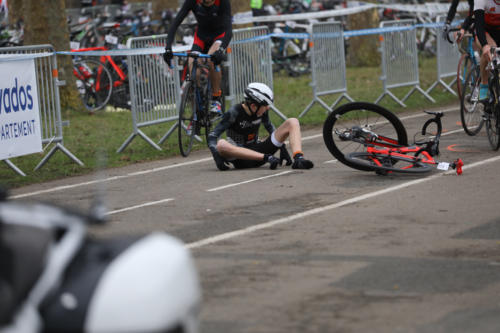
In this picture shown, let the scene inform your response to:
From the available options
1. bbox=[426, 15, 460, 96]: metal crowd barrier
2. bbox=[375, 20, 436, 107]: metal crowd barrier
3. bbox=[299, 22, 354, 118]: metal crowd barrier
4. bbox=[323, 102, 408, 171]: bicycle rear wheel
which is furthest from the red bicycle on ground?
bbox=[426, 15, 460, 96]: metal crowd barrier

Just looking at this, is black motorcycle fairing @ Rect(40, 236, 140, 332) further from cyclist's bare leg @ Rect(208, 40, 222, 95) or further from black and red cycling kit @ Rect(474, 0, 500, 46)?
cyclist's bare leg @ Rect(208, 40, 222, 95)

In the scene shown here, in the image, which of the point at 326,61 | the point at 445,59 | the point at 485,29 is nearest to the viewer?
the point at 485,29

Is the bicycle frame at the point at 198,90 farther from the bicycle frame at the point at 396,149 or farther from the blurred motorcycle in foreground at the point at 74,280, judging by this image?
the blurred motorcycle in foreground at the point at 74,280

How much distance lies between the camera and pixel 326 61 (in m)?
16.5

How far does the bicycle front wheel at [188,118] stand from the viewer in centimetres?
1220

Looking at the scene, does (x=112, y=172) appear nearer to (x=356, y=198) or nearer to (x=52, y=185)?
(x=52, y=185)

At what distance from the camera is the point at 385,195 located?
8.87 metres

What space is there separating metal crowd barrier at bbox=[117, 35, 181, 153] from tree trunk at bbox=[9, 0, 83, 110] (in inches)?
190

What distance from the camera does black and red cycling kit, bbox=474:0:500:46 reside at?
11523 mm

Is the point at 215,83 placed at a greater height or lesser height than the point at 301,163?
greater

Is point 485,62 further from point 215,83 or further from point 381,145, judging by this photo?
point 215,83

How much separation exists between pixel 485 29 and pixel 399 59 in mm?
6024

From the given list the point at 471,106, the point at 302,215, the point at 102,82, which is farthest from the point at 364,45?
the point at 302,215

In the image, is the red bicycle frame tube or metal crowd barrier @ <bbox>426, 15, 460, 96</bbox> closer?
the red bicycle frame tube
